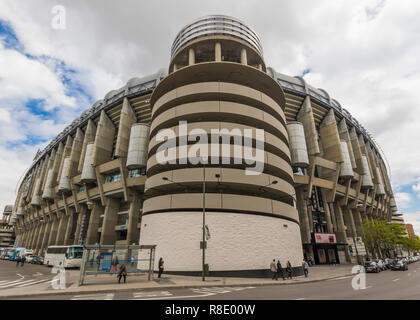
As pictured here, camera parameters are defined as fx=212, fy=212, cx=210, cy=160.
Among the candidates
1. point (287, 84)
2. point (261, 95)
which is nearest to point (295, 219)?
point (261, 95)

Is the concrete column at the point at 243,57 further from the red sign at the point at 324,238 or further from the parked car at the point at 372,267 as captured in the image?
the parked car at the point at 372,267

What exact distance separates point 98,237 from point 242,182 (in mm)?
35304

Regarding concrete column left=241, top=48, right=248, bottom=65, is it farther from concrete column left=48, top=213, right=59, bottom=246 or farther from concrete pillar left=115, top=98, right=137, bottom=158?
concrete column left=48, top=213, right=59, bottom=246

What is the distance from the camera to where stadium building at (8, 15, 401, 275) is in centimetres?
2228

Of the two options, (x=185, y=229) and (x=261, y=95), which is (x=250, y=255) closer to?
(x=185, y=229)

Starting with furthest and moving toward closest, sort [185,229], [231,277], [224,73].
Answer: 1. [224,73]
2. [185,229]
3. [231,277]

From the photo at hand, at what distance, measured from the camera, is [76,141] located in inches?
2052

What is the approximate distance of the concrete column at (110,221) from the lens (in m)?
38.3

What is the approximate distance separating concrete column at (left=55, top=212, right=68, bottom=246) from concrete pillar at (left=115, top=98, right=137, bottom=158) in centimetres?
2838

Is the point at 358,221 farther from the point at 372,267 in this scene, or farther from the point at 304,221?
the point at 372,267

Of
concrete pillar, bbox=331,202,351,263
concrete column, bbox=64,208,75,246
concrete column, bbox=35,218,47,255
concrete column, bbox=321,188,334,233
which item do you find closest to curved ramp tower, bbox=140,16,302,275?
concrete column, bbox=321,188,334,233

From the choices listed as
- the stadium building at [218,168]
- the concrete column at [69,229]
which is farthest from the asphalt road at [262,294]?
the concrete column at [69,229]

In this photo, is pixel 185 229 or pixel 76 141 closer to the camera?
pixel 185 229

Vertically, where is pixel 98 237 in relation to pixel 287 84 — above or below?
below
